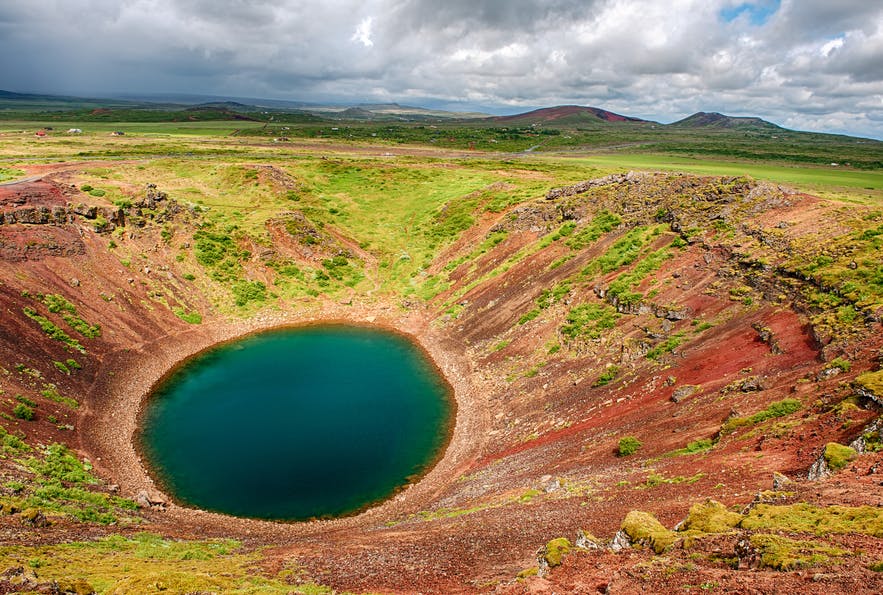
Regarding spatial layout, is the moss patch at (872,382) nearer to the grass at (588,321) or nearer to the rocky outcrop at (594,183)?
the grass at (588,321)

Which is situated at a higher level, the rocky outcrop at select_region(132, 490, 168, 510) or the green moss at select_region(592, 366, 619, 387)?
the green moss at select_region(592, 366, 619, 387)

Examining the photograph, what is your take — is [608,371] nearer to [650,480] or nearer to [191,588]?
[650,480]

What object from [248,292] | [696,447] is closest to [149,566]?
[696,447]

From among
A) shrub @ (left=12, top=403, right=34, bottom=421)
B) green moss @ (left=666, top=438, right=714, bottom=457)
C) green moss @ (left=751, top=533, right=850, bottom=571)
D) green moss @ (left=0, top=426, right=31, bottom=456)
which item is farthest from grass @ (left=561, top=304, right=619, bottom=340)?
shrub @ (left=12, top=403, right=34, bottom=421)

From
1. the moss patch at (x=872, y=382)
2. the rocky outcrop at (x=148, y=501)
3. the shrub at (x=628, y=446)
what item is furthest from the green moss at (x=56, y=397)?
the moss patch at (x=872, y=382)

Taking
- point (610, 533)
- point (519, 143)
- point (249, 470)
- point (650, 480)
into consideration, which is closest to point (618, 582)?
point (610, 533)

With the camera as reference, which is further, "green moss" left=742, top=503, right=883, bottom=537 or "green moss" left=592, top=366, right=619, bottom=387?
"green moss" left=592, top=366, right=619, bottom=387

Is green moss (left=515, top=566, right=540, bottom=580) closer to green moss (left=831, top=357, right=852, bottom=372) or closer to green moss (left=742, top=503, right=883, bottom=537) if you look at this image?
green moss (left=742, top=503, right=883, bottom=537)

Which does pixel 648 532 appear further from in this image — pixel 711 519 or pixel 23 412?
pixel 23 412
